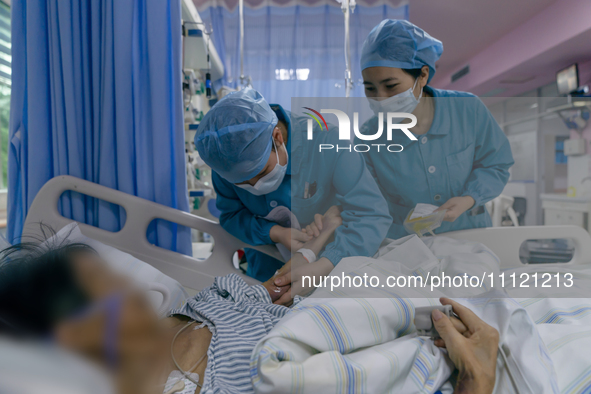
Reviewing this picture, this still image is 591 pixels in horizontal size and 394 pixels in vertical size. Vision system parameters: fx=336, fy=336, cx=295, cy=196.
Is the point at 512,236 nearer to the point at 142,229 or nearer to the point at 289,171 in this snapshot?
the point at 289,171

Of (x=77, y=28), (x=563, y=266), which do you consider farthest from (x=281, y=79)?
(x=563, y=266)

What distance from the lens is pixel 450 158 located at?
0.97 m

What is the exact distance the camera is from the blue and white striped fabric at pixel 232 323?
0.64m

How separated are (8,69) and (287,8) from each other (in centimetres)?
152

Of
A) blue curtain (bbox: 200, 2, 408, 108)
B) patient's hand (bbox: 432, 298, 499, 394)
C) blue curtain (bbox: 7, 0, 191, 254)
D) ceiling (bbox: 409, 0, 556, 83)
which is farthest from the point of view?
ceiling (bbox: 409, 0, 556, 83)

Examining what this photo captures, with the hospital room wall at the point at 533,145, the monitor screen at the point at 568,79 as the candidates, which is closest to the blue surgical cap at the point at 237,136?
the hospital room wall at the point at 533,145

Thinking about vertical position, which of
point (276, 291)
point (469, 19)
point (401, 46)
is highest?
point (469, 19)

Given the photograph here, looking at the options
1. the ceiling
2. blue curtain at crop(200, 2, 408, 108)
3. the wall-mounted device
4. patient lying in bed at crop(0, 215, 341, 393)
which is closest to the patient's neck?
patient lying in bed at crop(0, 215, 341, 393)

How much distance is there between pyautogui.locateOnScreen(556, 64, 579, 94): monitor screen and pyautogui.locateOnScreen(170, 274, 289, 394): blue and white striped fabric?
3.08 m

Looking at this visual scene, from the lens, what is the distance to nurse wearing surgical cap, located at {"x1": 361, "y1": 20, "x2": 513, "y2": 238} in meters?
0.95

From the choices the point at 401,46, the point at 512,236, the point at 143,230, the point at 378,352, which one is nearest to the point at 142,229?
the point at 143,230

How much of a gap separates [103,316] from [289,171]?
26.9 inches

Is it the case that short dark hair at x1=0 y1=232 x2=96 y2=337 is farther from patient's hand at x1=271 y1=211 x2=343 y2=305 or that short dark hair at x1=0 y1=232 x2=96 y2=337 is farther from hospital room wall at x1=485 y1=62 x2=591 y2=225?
hospital room wall at x1=485 y1=62 x2=591 y2=225

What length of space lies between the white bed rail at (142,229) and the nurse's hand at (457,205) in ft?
1.86
